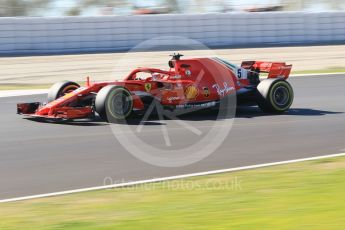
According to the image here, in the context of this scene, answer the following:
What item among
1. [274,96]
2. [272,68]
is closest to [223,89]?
[274,96]

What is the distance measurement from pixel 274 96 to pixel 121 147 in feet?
13.6

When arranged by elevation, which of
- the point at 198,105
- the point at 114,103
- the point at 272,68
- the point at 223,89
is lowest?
the point at 198,105

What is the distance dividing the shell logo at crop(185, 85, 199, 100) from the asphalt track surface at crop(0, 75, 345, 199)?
0.37 meters

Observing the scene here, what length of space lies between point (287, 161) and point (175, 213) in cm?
312

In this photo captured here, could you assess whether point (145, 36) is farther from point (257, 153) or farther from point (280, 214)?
point (280, 214)

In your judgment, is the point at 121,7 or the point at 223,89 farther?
the point at 121,7

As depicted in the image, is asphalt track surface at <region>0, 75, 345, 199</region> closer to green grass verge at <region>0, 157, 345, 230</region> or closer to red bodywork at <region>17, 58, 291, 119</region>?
red bodywork at <region>17, 58, 291, 119</region>

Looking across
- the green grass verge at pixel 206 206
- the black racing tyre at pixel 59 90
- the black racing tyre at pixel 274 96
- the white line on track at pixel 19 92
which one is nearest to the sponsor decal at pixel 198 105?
the black racing tyre at pixel 274 96

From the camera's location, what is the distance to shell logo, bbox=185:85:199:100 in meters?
12.9

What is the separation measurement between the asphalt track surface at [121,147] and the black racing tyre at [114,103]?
0.22 m

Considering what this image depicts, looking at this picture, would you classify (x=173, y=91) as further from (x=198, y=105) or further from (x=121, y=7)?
(x=121, y=7)

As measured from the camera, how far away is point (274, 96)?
1343cm

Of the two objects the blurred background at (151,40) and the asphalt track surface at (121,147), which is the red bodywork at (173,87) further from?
the blurred background at (151,40)

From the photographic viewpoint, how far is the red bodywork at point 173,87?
12.3 metres
